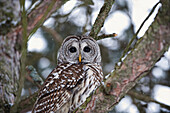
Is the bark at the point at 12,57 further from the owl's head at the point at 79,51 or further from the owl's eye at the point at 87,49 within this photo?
the owl's eye at the point at 87,49

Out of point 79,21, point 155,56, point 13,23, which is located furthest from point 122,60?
point 79,21

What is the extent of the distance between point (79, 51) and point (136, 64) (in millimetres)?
2581

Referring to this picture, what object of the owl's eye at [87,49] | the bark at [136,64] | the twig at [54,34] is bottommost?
the bark at [136,64]

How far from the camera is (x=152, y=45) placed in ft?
5.15

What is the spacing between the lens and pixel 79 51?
4.25 metres

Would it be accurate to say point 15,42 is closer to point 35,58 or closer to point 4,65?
point 4,65

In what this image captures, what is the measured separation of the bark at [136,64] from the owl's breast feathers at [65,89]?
1235 mm

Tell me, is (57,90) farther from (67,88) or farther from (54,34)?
(54,34)

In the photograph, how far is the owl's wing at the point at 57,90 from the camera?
3.31 meters

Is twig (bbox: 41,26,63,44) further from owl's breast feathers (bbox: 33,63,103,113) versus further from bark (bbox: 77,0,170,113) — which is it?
bark (bbox: 77,0,170,113)

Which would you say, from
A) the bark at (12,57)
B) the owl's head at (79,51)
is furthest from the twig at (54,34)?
the bark at (12,57)

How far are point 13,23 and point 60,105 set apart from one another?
1238 mm

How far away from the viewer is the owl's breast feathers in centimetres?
332

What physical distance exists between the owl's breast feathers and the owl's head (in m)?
0.62
